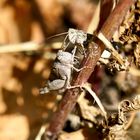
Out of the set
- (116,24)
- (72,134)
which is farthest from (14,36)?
(116,24)

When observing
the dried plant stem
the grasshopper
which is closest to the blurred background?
the dried plant stem

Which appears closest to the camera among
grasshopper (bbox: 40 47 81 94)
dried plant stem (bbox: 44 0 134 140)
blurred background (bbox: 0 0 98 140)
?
dried plant stem (bbox: 44 0 134 140)

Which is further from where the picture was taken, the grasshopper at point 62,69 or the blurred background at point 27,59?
the blurred background at point 27,59

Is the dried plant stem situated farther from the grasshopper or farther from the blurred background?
the blurred background

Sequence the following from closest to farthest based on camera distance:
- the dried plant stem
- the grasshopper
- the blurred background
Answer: the dried plant stem
the grasshopper
the blurred background

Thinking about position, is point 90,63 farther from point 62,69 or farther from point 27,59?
point 27,59

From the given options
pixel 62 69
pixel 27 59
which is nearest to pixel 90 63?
pixel 62 69

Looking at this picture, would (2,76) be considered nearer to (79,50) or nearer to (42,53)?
(42,53)

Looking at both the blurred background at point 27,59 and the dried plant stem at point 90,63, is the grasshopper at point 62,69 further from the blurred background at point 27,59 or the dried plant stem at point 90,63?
the blurred background at point 27,59

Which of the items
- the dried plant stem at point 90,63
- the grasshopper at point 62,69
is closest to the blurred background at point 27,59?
the dried plant stem at point 90,63

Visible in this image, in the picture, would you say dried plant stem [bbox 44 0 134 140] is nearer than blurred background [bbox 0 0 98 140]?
Yes
